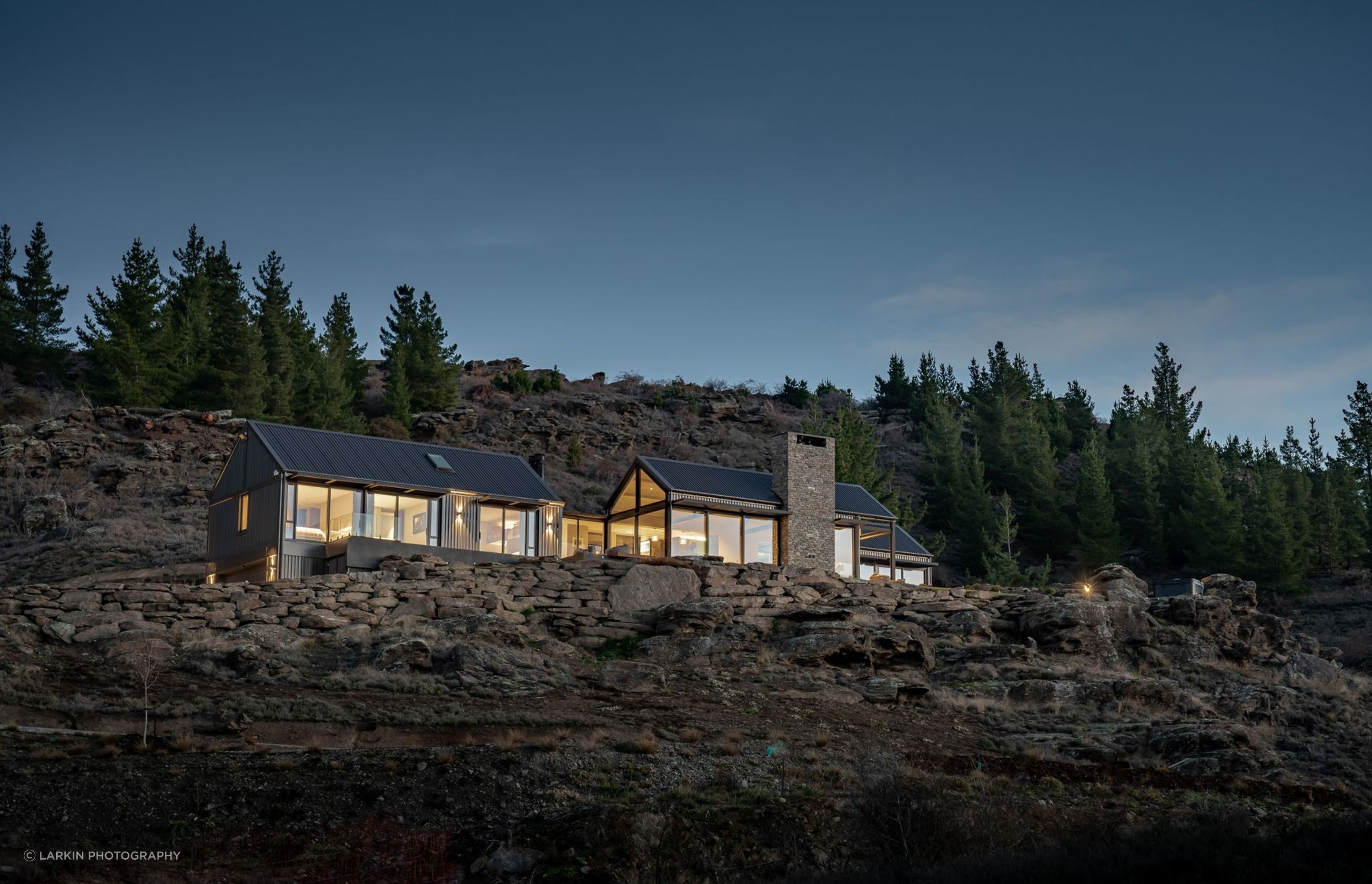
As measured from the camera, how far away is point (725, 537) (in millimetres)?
43500

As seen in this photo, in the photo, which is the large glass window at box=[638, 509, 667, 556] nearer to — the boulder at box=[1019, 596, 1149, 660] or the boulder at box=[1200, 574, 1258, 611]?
the boulder at box=[1019, 596, 1149, 660]

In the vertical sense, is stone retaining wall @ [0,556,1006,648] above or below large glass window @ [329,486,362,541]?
below

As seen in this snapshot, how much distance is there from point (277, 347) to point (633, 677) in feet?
151

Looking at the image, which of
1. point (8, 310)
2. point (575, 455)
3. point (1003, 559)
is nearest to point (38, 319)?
point (8, 310)

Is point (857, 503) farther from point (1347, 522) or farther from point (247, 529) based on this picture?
point (1347, 522)

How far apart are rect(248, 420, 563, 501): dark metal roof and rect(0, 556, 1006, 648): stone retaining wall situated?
520cm

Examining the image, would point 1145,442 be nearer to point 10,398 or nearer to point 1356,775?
point 1356,775

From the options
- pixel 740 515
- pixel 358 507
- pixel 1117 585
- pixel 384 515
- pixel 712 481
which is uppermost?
pixel 712 481

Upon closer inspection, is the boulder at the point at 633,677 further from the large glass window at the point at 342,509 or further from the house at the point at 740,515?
the house at the point at 740,515

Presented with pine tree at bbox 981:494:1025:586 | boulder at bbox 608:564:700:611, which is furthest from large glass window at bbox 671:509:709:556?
pine tree at bbox 981:494:1025:586

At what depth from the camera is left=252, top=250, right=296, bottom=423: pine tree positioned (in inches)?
2496

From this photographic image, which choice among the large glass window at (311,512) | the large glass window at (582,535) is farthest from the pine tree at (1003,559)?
the large glass window at (311,512)

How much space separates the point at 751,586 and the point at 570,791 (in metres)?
17.8

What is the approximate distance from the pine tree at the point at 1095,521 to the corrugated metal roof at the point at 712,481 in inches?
1018
